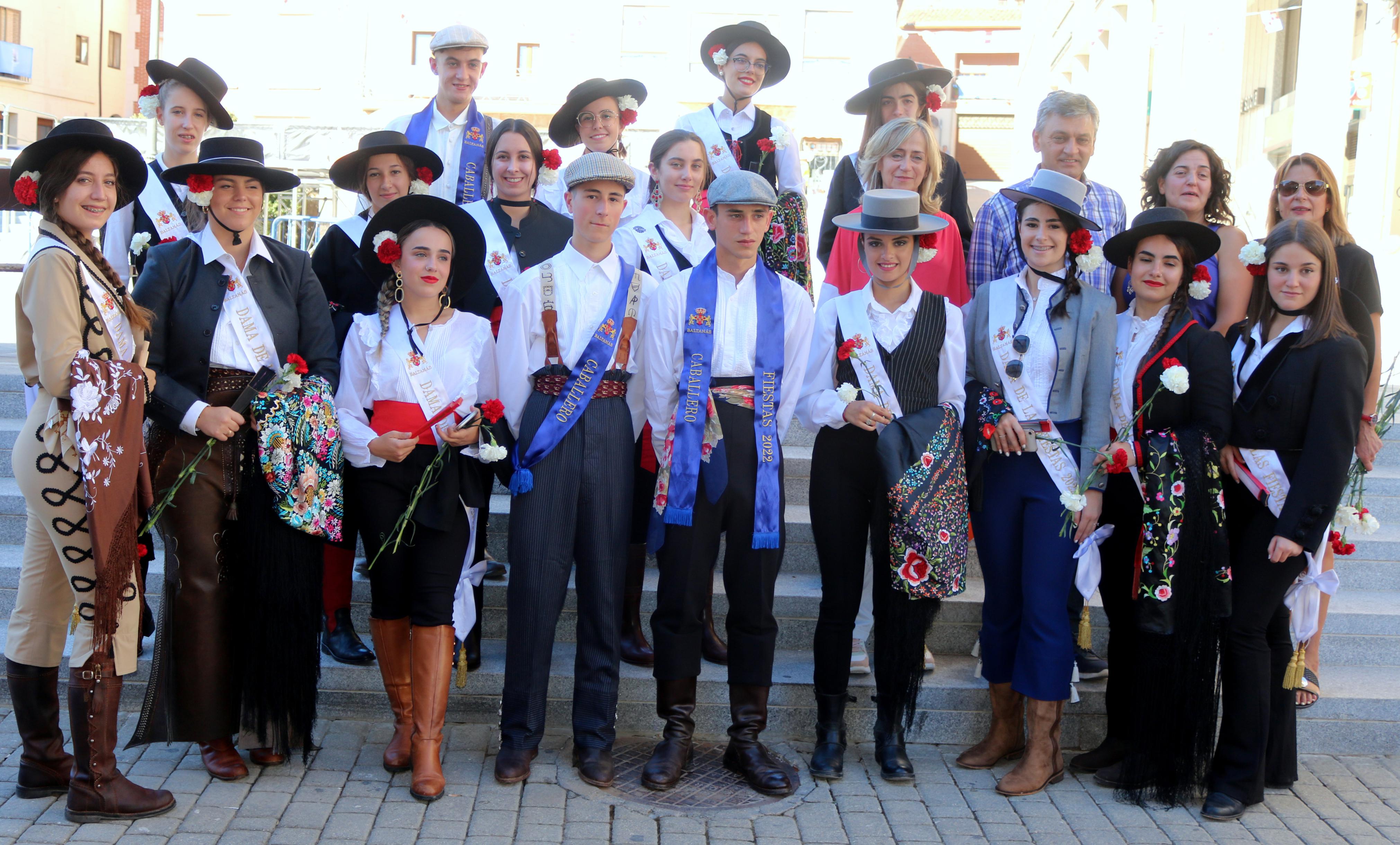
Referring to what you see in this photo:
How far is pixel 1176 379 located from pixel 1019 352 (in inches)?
20.7

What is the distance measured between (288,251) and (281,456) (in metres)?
0.76

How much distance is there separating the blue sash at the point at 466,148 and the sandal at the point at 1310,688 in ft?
12.8

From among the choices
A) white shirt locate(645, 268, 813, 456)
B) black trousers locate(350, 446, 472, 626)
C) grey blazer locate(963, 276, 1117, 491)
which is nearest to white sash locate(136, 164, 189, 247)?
black trousers locate(350, 446, 472, 626)

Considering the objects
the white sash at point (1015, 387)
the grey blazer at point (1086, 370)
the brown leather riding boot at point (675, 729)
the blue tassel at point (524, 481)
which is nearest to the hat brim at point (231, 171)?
the blue tassel at point (524, 481)

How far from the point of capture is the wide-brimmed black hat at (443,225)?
13.1ft

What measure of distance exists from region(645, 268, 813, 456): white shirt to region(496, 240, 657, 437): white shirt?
0.08m

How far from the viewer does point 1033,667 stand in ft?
13.1

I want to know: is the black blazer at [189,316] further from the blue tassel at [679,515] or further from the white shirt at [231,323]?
the blue tassel at [679,515]

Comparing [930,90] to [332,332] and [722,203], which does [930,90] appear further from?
[332,332]

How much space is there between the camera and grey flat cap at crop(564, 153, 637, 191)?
13.1ft

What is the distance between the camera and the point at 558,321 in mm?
3988

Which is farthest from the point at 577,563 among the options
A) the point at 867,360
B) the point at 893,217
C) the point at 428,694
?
the point at 893,217

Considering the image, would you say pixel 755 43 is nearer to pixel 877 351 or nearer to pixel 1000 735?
pixel 877 351

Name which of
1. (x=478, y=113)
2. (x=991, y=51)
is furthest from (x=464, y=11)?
(x=478, y=113)
